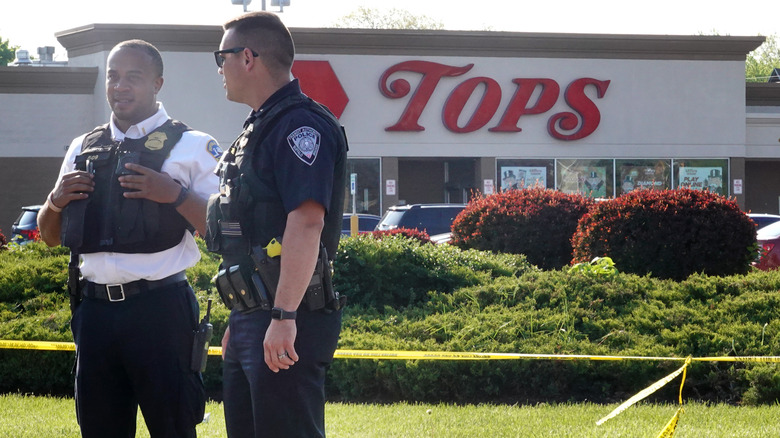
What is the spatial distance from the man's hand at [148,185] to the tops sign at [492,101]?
22.6m

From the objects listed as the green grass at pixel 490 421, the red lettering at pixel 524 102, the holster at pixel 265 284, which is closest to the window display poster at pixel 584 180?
the red lettering at pixel 524 102

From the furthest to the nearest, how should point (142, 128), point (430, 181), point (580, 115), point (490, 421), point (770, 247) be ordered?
point (430, 181) → point (580, 115) → point (770, 247) → point (490, 421) → point (142, 128)

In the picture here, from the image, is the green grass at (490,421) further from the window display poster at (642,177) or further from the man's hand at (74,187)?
the window display poster at (642,177)

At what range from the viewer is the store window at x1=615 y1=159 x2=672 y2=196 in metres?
27.5

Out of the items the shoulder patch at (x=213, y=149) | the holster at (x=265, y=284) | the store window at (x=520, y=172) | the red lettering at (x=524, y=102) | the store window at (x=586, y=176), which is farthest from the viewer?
the store window at (x=586, y=176)

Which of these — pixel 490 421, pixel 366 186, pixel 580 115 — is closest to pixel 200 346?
Answer: pixel 490 421

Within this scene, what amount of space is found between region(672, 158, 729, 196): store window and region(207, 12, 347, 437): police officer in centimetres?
2610

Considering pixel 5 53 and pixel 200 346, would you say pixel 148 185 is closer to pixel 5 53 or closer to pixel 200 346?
pixel 200 346

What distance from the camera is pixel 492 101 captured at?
86.9 ft

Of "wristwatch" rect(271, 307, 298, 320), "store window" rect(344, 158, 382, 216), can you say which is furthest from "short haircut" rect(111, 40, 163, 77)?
"store window" rect(344, 158, 382, 216)

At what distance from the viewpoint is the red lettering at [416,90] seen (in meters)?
25.9

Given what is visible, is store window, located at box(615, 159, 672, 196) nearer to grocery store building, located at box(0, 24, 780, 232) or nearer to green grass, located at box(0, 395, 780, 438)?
grocery store building, located at box(0, 24, 780, 232)

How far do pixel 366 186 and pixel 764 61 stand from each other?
58090 mm

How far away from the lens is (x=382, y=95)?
85.3ft
